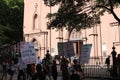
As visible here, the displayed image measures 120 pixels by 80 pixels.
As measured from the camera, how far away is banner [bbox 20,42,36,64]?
695 inches

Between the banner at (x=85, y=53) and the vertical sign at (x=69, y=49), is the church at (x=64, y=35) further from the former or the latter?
the banner at (x=85, y=53)

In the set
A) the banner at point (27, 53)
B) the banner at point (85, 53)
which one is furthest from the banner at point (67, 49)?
the banner at point (27, 53)

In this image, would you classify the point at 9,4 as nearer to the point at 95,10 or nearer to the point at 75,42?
the point at 75,42

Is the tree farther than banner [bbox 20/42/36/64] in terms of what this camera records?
Yes

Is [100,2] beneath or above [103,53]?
above

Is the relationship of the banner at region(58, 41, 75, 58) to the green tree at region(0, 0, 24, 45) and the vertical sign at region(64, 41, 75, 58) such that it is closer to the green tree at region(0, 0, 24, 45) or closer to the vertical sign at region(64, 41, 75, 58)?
the vertical sign at region(64, 41, 75, 58)

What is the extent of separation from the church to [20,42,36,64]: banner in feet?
37.0

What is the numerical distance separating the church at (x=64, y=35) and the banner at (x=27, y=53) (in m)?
11.3

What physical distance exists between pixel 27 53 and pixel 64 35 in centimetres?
2495

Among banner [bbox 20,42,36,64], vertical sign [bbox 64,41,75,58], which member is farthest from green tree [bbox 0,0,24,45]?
banner [bbox 20,42,36,64]

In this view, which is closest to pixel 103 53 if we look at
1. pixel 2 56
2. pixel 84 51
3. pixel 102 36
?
pixel 102 36

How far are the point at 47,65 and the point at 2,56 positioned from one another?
35.4 ft

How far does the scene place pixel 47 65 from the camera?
78.9 ft

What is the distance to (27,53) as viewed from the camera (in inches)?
700
